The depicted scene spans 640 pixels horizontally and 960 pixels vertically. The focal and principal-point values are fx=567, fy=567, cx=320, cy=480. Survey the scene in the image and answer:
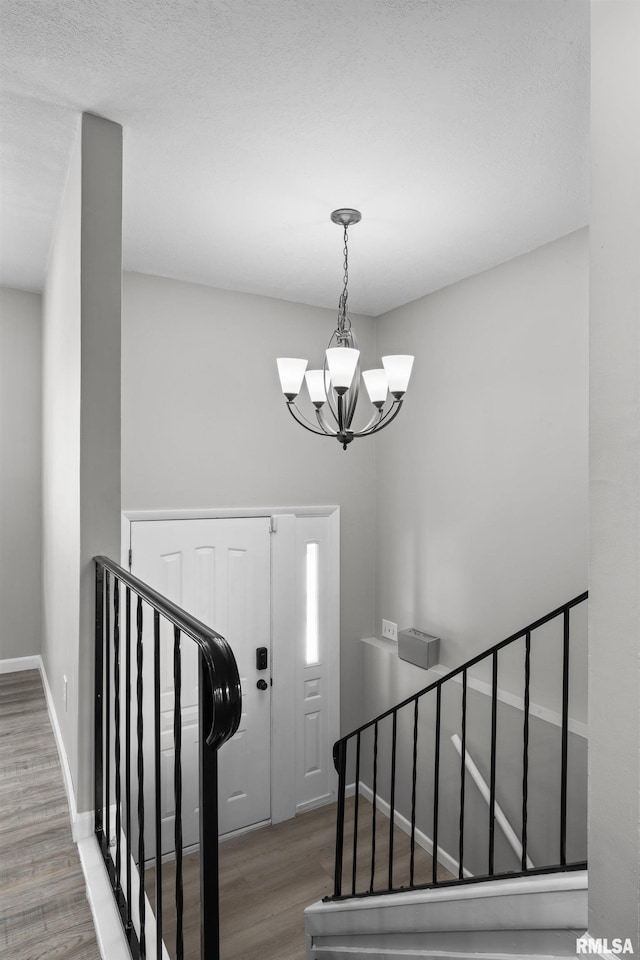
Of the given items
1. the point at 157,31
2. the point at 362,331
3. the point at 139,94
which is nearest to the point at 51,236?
Result: the point at 139,94

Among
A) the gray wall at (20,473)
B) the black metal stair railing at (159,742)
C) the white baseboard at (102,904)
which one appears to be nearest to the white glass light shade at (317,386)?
the black metal stair railing at (159,742)

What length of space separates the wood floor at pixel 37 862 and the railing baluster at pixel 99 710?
0.15 meters

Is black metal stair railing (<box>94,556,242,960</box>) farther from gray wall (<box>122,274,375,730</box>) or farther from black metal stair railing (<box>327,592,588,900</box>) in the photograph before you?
gray wall (<box>122,274,375,730</box>)

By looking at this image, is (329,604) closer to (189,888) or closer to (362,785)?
(362,785)

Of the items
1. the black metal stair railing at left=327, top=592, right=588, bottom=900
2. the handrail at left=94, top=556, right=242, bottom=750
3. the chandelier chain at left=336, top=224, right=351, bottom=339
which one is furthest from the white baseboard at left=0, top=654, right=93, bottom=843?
the chandelier chain at left=336, top=224, right=351, bottom=339

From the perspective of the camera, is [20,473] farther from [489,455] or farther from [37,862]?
[489,455]

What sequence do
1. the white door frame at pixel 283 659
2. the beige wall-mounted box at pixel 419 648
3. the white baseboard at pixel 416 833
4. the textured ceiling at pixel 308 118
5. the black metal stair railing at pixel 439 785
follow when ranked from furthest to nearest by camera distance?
the white door frame at pixel 283 659 < the beige wall-mounted box at pixel 419 648 < the white baseboard at pixel 416 833 < the black metal stair railing at pixel 439 785 < the textured ceiling at pixel 308 118

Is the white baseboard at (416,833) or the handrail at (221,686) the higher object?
the handrail at (221,686)

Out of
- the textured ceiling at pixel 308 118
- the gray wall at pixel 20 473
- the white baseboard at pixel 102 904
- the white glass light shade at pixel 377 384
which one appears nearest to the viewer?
the white baseboard at pixel 102 904

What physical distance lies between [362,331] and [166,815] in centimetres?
352

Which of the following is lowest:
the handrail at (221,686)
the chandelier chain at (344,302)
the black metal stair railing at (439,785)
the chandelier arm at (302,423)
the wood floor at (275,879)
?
the wood floor at (275,879)

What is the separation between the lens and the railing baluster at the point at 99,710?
187 cm

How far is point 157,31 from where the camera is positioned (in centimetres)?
156

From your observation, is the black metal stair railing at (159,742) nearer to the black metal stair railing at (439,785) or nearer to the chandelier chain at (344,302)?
the black metal stair railing at (439,785)
